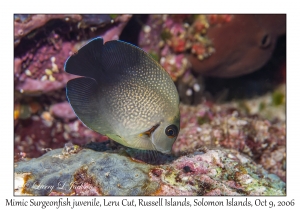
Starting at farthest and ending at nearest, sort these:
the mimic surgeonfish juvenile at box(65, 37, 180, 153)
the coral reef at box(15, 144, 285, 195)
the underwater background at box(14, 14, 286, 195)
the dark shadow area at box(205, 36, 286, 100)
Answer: the dark shadow area at box(205, 36, 286, 100) < the underwater background at box(14, 14, 286, 195) < the coral reef at box(15, 144, 285, 195) < the mimic surgeonfish juvenile at box(65, 37, 180, 153)

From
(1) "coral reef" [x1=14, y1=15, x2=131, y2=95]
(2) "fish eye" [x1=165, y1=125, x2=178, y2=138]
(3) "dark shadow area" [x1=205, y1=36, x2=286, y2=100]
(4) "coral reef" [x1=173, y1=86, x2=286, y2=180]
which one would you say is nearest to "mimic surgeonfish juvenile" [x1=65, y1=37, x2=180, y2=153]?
(2) "fish eye" [x1=165, y1=125, x2=178, y2=138]

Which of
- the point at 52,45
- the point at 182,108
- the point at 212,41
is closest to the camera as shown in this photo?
the point at 52,45

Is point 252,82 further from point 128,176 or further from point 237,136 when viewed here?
point 128,176

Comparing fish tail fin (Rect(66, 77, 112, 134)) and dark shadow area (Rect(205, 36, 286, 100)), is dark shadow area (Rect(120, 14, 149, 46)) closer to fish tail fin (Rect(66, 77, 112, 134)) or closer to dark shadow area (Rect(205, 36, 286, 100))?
dark shadow area (Rect(205, 36, 286, 100))

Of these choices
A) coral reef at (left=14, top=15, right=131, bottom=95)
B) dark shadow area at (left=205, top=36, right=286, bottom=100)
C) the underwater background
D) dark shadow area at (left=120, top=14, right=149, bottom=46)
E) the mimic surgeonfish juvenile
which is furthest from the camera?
dark shadow area at (left=205, top=36, right=286, bottom=100)

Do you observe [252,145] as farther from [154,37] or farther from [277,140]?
[154,37]

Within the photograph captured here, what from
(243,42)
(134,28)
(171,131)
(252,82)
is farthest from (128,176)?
(252,82)
